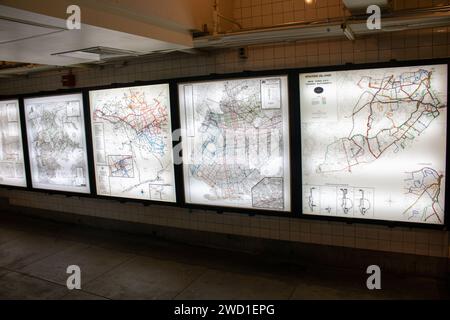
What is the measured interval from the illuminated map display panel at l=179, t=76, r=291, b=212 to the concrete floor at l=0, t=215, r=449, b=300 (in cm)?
88

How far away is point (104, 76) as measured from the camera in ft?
21.2

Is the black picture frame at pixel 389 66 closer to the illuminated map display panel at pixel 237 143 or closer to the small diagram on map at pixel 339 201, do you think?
the small diagram on map at pixel 339 201

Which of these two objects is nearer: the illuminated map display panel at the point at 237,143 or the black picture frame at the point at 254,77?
the black picture frame at the point at 254,77

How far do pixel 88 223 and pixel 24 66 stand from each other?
3.12 m

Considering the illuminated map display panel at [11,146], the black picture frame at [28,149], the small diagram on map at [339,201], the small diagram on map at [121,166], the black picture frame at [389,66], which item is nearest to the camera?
the black picture frame at [389,66]

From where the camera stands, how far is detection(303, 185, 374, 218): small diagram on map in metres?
4.31

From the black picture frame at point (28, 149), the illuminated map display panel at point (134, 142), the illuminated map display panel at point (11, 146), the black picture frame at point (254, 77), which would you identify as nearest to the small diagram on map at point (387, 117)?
the black picture frame at point (254, 77)

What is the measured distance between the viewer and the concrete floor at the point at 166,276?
4.32 metres

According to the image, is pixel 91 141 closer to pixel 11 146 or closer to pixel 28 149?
pixel 28 149

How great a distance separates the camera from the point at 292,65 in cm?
489

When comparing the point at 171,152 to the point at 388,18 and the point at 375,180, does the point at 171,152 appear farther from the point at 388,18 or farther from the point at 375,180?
the point at 388,18

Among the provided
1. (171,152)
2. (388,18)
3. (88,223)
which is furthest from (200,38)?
(88,223)

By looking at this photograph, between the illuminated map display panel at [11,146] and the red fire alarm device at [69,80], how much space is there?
40.2 inches
